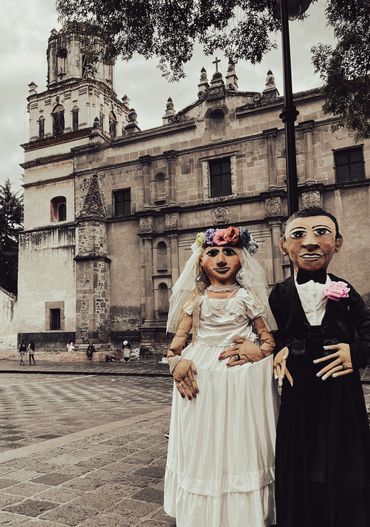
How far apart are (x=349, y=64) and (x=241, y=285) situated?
629 centimetres

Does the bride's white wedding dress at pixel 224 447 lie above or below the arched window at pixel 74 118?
below

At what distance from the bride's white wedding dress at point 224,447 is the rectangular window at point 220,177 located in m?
18.5

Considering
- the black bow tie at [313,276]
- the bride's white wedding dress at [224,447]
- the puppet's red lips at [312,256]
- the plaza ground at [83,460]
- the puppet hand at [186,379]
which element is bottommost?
A: the plaza ground at [83,460]

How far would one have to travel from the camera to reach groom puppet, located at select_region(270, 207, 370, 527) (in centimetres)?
254

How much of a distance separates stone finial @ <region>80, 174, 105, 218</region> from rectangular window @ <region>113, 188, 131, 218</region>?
27.7 inches

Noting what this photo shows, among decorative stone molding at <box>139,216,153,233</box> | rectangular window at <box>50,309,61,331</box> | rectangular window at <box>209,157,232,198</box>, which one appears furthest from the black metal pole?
rectangular window at <box>50,309,61,331</box>

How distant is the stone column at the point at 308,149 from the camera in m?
19.1

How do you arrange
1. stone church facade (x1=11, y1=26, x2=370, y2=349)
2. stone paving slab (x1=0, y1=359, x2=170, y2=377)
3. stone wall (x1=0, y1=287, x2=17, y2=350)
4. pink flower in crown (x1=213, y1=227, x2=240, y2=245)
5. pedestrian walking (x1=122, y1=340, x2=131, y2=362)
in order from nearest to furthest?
pink flower in crown (x1=213, y1=227, x2=240, y2=245) → stone paving slab (x1=0, y1=359, x2=170, y2=377) → stone church facade (x1=11, y1=26, x2=370, y2=349) → pedestrian walking (x1=122, y1=340, x2=131, y2=362) → stone wall (x1=0, y1=287, x2=17, y2=350)

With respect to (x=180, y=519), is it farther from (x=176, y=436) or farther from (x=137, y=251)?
(x=137, y=251)

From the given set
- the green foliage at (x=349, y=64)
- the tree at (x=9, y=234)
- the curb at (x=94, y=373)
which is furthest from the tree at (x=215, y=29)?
the tree at (x=9, y=234)

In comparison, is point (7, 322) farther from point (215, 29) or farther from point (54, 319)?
point (215, 29)

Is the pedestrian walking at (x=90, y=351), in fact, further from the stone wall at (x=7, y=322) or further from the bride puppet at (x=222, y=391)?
the bride puppet at (x=222, y=391)

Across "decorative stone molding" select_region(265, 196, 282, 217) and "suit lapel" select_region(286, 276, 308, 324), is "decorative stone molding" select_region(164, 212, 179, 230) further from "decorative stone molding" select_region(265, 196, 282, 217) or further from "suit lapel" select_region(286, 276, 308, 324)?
"suit lapel" select_region(286, 276, 308, 324)

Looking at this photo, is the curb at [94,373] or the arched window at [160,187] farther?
the arched window at [160,187]
